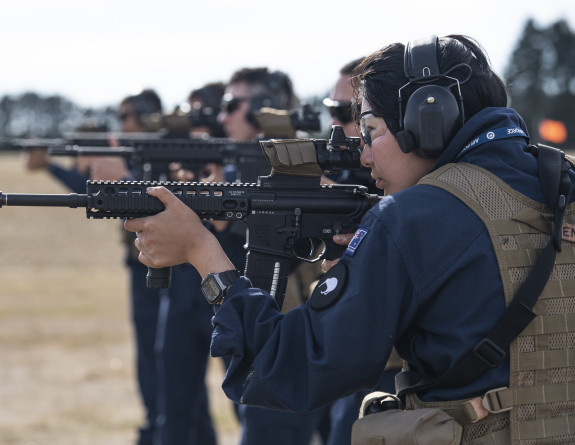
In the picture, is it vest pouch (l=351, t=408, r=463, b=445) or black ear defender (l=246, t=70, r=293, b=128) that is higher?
black ear defender (l=246, t=70, r=293, b=128)

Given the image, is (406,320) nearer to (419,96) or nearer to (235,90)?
(419,96)

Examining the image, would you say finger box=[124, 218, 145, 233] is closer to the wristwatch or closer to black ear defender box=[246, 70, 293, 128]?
the wristwatch

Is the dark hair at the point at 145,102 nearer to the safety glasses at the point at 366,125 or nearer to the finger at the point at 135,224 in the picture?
the finger at the point at 135,224

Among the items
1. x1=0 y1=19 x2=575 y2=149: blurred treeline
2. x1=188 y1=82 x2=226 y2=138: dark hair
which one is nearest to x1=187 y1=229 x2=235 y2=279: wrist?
x1=188 y1=82 x2=226 y2=138: dark hair

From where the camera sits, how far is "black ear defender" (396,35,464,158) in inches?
99.1

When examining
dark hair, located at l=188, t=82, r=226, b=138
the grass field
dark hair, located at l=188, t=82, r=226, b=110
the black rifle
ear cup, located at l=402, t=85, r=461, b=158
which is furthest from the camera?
the grass field

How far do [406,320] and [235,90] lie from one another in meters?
4.25

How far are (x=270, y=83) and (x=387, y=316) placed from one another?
4.33 meters

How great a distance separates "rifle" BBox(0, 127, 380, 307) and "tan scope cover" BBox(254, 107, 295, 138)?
8.02 ft

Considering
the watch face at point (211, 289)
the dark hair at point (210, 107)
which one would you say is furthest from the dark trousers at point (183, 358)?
the watch face at point (211, 289)

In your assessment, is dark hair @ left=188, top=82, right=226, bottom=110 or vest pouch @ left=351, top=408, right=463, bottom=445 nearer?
vest pouch @ left=351, top=408, right=463, bottom=445

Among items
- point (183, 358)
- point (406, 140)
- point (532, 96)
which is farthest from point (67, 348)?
point (532, 96)

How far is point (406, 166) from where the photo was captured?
2660 mm

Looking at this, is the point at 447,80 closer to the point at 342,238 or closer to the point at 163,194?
the point at 342,238
